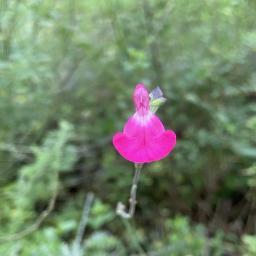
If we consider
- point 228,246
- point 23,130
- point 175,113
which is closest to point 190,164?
point 175,113

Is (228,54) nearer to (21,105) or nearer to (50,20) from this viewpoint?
(50,20)

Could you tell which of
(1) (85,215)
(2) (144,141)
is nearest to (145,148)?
(2) (144,141)

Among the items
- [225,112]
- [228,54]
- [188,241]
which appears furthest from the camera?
[225,112]

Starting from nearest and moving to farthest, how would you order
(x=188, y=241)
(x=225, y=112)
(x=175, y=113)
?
(x=188, y=241) < (x=225, y=112) < (x=175, y=113)

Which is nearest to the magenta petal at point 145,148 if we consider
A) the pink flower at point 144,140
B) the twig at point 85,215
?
the pink flower at point 144,140

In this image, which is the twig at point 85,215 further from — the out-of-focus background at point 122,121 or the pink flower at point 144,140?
the pink flower at point 144,140

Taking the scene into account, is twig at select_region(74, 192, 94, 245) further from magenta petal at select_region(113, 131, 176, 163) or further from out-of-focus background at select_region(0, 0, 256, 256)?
magenta petal at select_region(113, 131, 176, 163)
